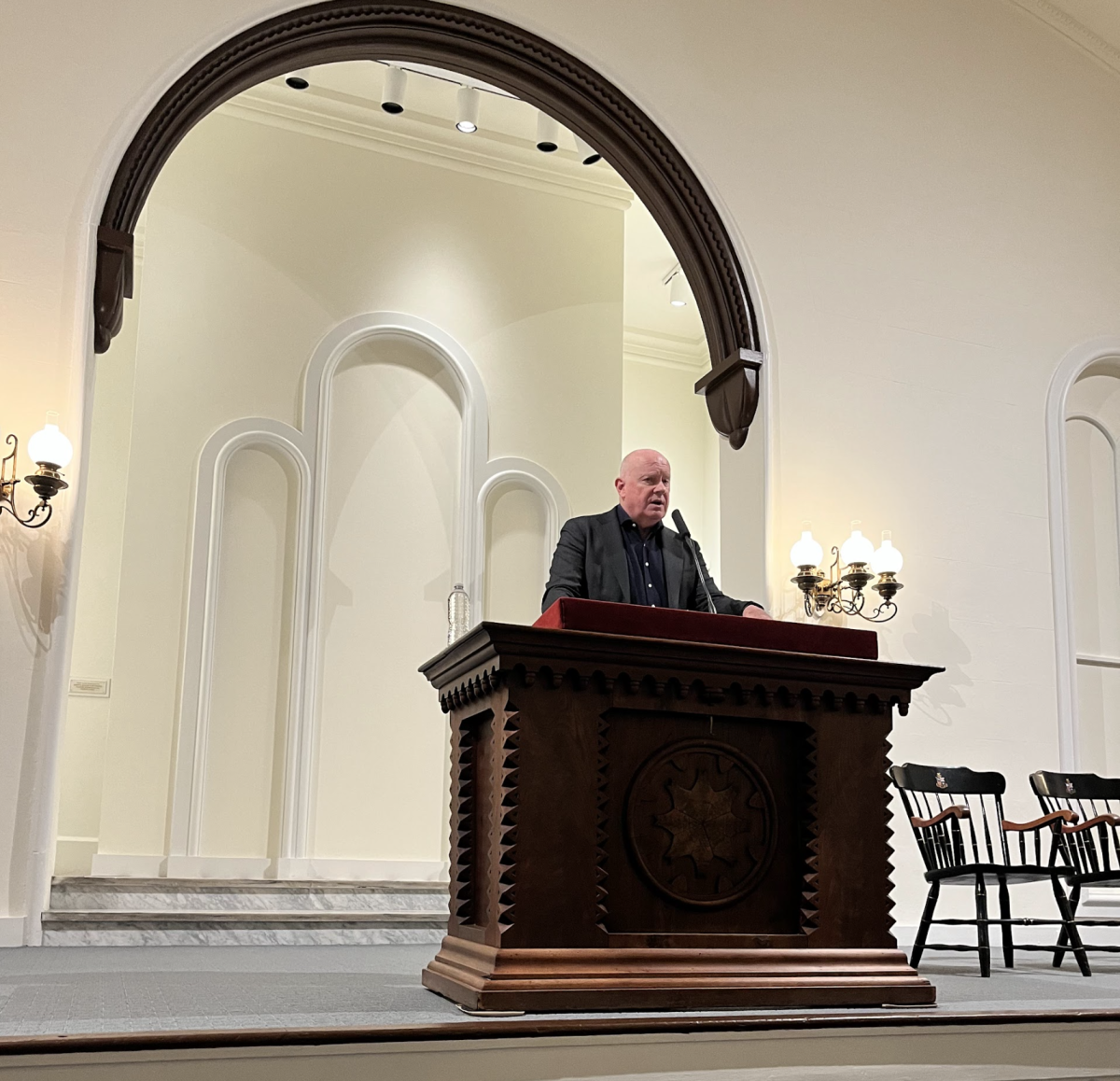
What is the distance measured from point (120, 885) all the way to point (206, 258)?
3529 mm

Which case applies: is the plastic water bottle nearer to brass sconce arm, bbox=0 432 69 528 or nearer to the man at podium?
brass sconce arm, bbox=0 432 69 528

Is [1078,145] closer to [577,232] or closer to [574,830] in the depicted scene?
[577,232]

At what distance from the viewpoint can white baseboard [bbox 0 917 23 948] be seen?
4.33m

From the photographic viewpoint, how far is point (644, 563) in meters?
3.93

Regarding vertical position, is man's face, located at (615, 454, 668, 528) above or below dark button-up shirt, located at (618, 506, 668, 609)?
above

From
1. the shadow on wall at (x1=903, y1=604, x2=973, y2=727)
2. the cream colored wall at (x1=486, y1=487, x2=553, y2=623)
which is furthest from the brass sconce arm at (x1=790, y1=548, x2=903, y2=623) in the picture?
the cream colored wall at (x1=486, y1=487, x2=553, y2=623)

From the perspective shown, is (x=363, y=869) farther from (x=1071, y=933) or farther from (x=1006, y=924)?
(x=1071, y=933)

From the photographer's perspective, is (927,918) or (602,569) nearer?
(602,569)

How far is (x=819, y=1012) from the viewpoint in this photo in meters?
2.81

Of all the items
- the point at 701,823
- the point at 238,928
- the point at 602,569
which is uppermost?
the point at 602,569

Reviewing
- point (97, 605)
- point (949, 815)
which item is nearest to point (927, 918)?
point (949, 815)

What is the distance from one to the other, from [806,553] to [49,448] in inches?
122

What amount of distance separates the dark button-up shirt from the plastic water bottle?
3.55 meters

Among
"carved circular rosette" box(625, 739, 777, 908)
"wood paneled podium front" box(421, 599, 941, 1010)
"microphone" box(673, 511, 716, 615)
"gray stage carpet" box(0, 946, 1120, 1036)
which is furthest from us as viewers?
"microphone" box(673, 511, 716, 615)
